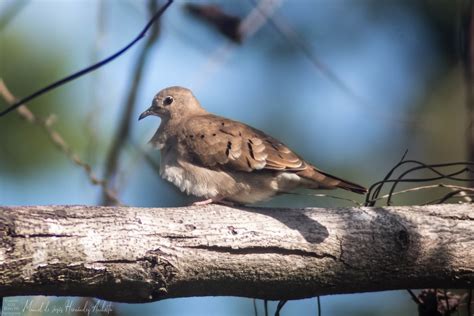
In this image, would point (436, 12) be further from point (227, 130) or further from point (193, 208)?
point (193, 208)

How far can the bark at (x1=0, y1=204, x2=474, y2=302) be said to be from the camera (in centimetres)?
284

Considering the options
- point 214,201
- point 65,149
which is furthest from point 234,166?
point 65,149

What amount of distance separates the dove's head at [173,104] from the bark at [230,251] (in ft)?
5.91

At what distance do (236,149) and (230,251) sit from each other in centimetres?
118

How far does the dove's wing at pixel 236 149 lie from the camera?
161 inches

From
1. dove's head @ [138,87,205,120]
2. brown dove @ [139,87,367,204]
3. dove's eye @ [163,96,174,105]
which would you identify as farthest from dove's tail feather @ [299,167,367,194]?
dove's eye @ [163,96,174,105]

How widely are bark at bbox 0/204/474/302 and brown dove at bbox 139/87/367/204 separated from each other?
612 mm

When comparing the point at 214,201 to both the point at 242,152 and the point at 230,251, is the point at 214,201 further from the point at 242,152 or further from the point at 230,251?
the point at 230,251

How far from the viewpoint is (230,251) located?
3.10 meters

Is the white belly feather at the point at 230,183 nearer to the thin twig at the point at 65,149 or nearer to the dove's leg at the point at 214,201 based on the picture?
the dove's leg at the point at 214,201

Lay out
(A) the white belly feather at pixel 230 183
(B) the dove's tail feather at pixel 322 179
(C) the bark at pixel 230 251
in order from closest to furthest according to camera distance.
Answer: (C) the bark at pixel 230 251
(B) the dove's tail feather at pixel 322 179
(A) the white belly feather at pixel 230 183

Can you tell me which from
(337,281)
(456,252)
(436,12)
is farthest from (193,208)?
(436,12)

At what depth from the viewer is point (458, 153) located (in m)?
6.86

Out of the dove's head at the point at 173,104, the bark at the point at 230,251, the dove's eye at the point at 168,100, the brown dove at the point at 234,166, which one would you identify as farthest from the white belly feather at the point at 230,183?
the dove's eye at the point at 168,100
